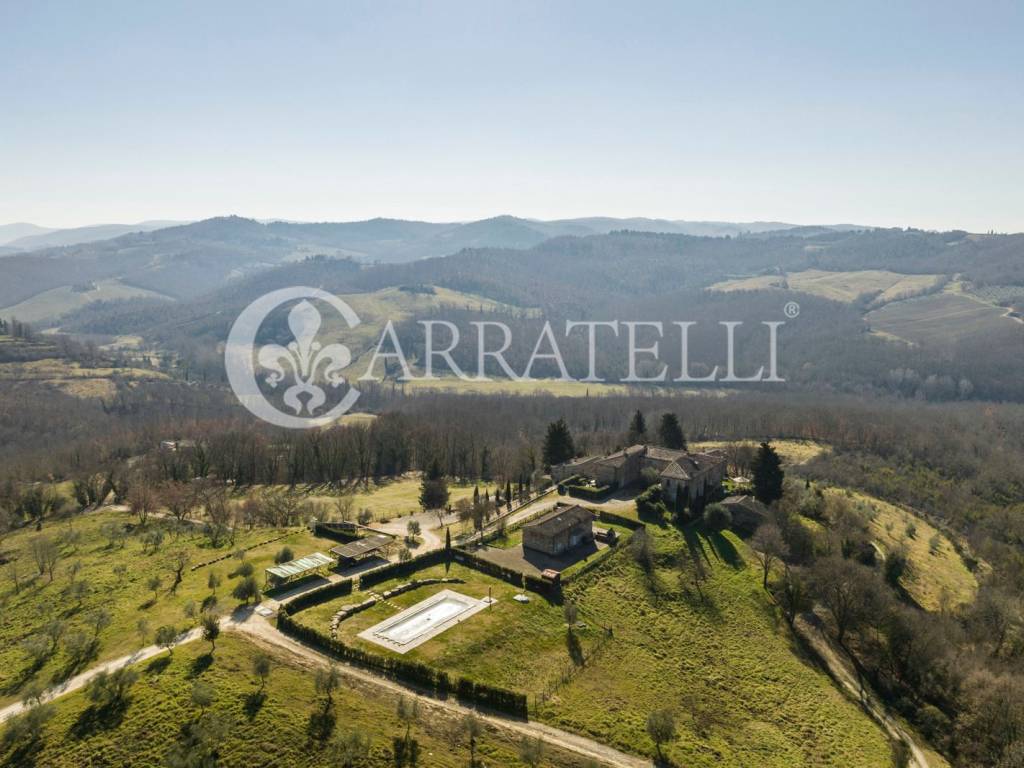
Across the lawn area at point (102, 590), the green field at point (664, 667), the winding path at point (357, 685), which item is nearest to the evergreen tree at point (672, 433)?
the green field at point (664, 667)

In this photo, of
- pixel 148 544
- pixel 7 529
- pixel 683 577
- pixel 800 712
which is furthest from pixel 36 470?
pixel 800 712

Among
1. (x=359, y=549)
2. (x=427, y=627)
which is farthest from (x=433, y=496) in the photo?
(x=427, y=627)

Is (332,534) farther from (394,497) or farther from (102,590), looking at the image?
(394,497)

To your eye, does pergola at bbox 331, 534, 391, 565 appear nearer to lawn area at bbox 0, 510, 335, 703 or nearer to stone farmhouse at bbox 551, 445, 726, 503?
lawn area at bbox 0, 510, 335, 703

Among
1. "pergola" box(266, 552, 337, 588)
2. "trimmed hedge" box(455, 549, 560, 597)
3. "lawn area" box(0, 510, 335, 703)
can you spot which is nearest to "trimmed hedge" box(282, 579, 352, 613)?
"pergola" box(266, 552, 337, 588)

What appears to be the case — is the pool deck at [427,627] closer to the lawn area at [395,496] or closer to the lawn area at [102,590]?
the lawn area at [102,590]
